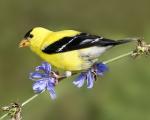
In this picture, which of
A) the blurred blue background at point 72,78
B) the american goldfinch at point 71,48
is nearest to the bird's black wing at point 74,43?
the american goldfinch at point 71,48

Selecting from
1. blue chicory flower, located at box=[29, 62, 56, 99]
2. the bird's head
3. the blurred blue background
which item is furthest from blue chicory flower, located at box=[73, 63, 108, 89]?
the blurred blue background

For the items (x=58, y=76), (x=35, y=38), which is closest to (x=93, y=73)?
(x=58, y=76)

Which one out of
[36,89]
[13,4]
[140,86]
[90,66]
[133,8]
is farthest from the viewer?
[133,8]

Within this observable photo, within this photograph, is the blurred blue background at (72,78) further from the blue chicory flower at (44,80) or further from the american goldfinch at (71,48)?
the blue chicory flower at (44,80)

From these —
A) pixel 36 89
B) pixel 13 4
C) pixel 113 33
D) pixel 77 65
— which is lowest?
pixel 36 89

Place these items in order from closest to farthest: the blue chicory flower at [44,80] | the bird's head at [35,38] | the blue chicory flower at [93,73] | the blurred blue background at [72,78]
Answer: the blue chicory flower at [44,80] → the blue chicory flower at [93,73] → the bird's head at [35,38] → the blurred blue background at [72,78]

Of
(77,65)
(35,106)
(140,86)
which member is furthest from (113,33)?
(77,65)

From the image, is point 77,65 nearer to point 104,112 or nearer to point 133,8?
point 104,112
